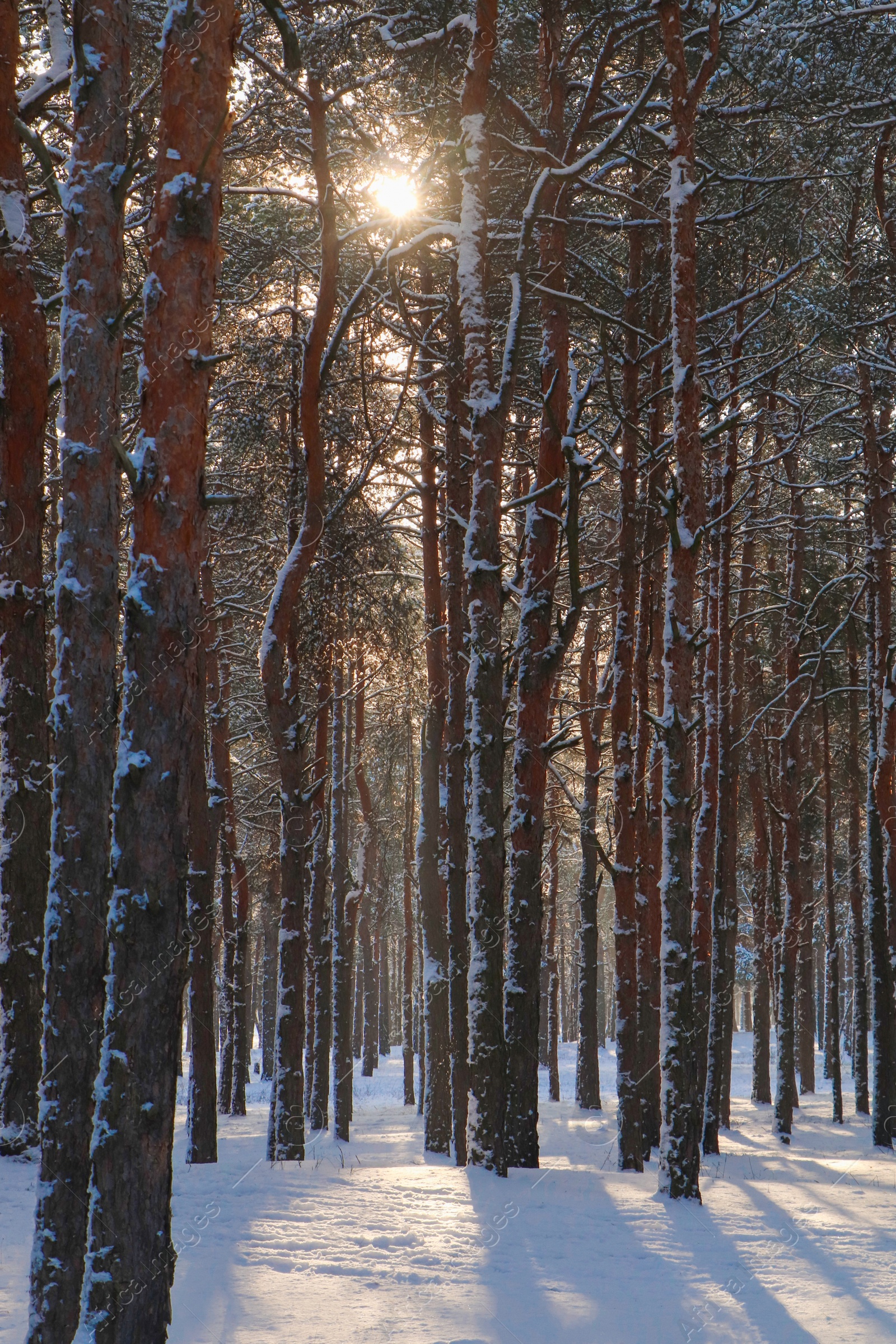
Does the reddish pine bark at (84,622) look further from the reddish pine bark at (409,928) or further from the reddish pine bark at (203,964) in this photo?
the reddish pine bark at (409,928)

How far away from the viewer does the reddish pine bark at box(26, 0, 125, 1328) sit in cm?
550

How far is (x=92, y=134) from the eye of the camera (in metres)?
5.95

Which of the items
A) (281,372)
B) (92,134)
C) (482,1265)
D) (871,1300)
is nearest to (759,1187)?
(871,1300)

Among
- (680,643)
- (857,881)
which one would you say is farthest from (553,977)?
(680,643)

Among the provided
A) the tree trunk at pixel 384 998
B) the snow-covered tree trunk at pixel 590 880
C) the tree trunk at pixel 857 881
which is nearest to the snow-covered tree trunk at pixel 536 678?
the snow-covered tree trunk at pixel 590 880

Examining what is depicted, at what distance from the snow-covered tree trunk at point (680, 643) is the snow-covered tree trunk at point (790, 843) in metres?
7.55

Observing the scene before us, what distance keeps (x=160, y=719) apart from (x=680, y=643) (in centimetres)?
558

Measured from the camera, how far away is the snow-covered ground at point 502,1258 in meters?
5.28

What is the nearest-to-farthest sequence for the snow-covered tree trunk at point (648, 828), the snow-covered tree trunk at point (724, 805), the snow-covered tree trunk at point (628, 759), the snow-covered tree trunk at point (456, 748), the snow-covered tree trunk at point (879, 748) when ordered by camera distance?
the snow-covered tree trunk at point (456, 748) → the snow-covered tree trunk at point (628, 759) → the snow-covered tree trunk at point (648, 828) → the snow-covered tree trunk at point (724, 805) → the snow-covered tree trunk at point (879, 748)

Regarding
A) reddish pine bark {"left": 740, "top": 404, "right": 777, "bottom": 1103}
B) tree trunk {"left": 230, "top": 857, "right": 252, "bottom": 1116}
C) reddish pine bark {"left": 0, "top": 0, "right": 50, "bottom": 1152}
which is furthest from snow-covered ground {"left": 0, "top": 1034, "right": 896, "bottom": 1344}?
reddish pine bark {"left": 740, "top": 404, "right": 777, "bottom": 1103}

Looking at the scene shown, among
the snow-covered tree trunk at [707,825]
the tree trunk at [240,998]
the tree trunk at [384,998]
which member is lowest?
the tree trunk at [384,998]

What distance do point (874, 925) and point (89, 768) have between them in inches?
505

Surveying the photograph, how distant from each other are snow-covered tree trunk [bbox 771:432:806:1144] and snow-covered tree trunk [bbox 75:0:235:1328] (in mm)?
13009

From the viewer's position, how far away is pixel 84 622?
5961 millimetres
